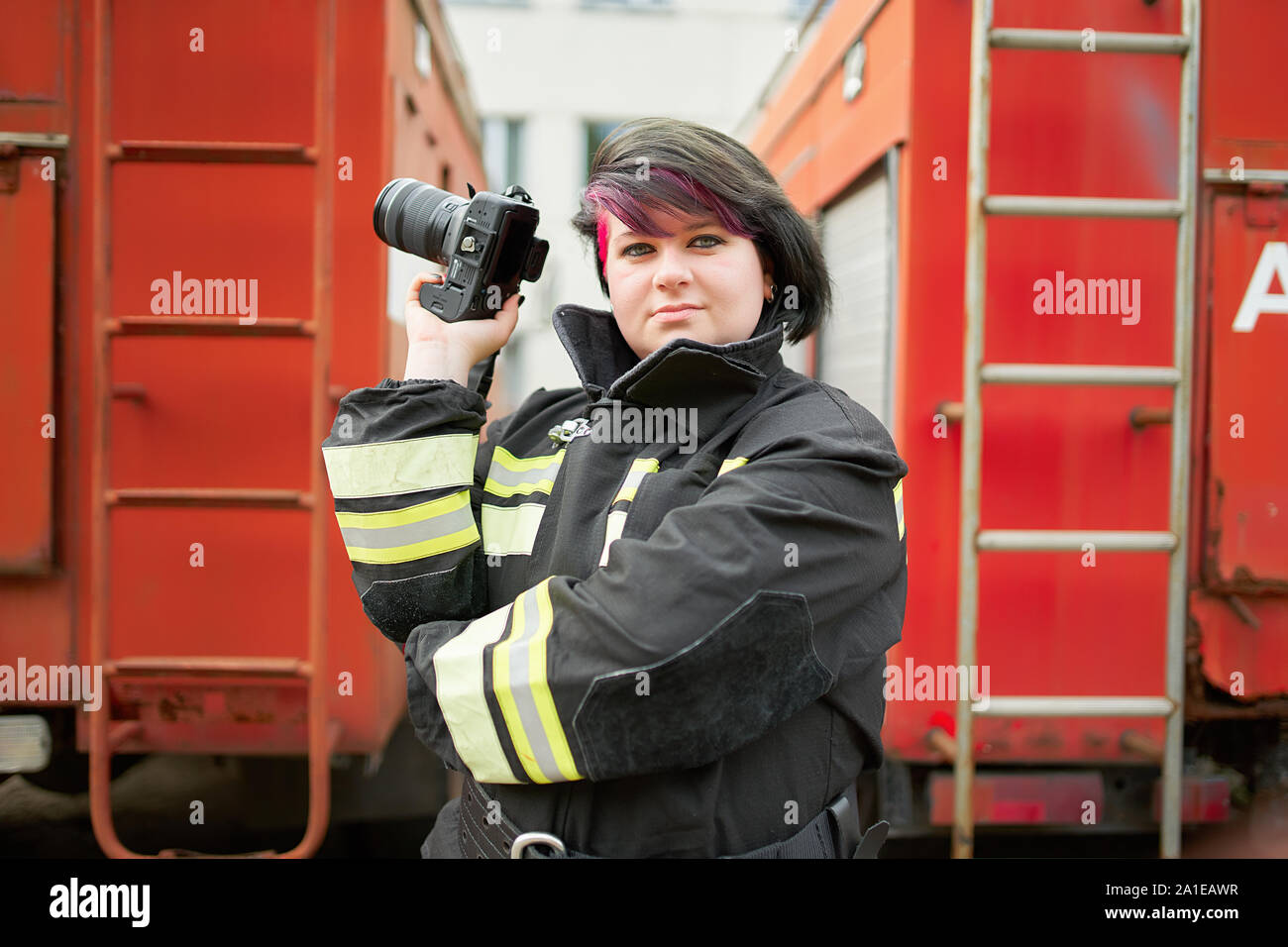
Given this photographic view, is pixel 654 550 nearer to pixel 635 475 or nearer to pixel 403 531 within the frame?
pixel 635 475

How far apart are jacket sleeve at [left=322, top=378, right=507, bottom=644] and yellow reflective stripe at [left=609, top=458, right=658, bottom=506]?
8.6 inches

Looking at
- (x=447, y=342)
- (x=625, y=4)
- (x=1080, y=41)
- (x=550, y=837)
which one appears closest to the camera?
(x=550, y=837)

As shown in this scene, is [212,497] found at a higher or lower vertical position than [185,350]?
lower

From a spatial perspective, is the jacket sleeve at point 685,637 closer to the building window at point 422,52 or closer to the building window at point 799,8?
the building window at point 422,52

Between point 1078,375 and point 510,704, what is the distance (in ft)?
4.98

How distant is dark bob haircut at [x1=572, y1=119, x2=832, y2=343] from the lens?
3.82ft

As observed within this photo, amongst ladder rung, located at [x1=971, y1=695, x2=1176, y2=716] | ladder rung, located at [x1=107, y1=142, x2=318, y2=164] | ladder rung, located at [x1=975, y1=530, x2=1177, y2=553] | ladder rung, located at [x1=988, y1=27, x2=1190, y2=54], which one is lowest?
ladder rung, located at [x1=971, y1=695, x2=1176, y2=716]

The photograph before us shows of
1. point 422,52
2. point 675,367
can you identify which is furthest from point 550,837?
point 422,52

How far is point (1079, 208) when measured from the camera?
190 cm

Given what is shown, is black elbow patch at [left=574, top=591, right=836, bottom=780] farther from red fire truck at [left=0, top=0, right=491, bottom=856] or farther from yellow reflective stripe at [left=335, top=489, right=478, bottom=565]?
red fire truck at [left=0, top=0, right=491, bottom=856]

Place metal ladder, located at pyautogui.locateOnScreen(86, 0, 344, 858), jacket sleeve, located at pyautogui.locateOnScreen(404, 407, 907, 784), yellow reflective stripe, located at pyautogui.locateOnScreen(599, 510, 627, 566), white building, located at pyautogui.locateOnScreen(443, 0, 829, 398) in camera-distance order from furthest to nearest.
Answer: white building, located at pyautogui.locateOnScreen(443, 0, 829, 398) < metal ladder, located at pyautogui.locateOnScreen(86, 0, 344, 858) < yellow reflective stripe, located at pyautogui.locateOnScreen(599, 510, 627, 566) < jacket sleeve, located at pyautogui.locateOnScreen(404, 407, 907, 784)

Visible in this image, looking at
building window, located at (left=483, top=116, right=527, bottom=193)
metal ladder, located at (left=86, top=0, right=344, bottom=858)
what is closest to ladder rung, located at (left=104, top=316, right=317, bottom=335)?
metal ladder, located at (left=86, top=0, right=344, bottom=858)

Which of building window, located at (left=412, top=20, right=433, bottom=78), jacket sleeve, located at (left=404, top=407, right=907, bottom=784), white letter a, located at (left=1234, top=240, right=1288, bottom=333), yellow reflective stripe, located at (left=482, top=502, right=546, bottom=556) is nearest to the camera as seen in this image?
jacket sleeve, located at (left=404, top=407, right=907, bottom=784)
